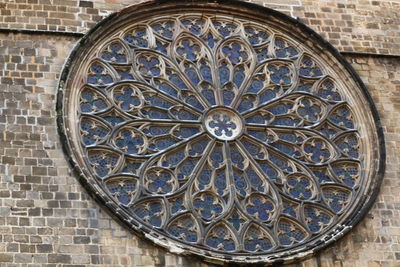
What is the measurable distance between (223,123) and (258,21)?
7.23 feet

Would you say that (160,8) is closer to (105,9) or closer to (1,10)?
(105,9)

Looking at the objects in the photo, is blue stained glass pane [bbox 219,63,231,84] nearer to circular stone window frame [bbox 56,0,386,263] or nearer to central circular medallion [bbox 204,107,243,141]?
central circular medallion [bbox 204,107,243,141]

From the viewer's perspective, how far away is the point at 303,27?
76.0 ft

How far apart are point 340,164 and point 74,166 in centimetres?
425

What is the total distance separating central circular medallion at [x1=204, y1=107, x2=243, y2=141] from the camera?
21891 mm

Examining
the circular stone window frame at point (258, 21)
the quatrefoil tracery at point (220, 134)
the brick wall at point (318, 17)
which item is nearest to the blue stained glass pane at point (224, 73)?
the quatrefoil tracery at point (220, 134)

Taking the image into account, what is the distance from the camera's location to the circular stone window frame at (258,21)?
20453mm

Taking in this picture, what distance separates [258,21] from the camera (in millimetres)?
23312

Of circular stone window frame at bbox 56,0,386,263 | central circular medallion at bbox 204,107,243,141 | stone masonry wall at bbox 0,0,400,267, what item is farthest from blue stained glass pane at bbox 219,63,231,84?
stone masonry wall at bbox 0,0,400,267

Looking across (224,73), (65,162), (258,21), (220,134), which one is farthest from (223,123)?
(65,162)

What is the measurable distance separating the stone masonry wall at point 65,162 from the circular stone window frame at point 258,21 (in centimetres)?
12

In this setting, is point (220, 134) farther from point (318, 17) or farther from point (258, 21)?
point (318, 17)

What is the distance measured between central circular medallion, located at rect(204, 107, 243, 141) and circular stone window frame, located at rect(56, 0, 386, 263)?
2.01m

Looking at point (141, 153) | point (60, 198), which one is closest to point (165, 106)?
point (141, 153)
